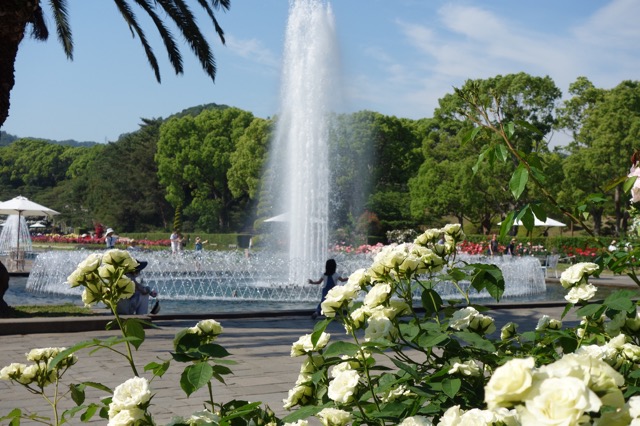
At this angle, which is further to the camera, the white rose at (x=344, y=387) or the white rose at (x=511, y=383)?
the white rose at (x=344, y=387)

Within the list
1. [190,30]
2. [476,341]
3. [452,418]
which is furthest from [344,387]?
[190,30]

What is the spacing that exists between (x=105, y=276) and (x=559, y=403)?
5.07 ft

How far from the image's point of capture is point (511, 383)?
1.02 meters

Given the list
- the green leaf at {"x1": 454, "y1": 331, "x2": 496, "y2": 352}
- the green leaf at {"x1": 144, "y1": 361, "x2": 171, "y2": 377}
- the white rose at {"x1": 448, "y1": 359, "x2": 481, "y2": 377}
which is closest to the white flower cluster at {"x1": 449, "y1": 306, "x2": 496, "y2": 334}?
the green leaf at {"x1": 454, "y1": 331, "x2": 496, "y2": 352}

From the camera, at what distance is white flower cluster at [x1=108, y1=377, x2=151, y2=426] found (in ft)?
5.81

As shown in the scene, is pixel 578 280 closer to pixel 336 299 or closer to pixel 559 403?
pixel 336 299

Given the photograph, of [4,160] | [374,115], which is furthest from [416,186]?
[4,160]

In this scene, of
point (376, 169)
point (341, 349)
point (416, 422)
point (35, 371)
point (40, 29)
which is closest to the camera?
point (416, 422)

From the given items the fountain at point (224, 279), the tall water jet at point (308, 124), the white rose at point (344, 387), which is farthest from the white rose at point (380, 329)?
the tall water jet at point (308, 124)

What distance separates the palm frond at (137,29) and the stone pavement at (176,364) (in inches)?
214

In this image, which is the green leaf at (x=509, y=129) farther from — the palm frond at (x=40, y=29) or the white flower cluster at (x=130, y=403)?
the palm frond at (x=40, y=29)

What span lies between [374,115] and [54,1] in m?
37.4

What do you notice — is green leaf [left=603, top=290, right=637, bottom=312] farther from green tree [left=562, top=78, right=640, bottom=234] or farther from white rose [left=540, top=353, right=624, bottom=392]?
green tree [left=562, top=78, right=640, bottom=234]

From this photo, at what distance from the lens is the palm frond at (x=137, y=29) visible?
41.9 ft
